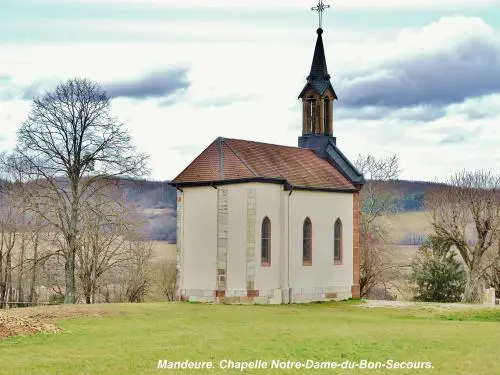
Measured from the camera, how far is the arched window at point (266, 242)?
132 ft

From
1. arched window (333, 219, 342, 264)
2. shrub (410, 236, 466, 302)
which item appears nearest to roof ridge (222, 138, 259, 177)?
arched window (333, 219, 342, 264)

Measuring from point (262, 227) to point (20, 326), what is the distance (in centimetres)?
1675

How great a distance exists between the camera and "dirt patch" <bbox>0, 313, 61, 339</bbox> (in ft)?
82.0

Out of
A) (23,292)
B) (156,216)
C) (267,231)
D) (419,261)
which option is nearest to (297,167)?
(267,231)

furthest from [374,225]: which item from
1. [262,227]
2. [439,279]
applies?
[262,227]

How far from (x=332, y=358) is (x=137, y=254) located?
122 ft

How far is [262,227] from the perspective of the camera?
132ft

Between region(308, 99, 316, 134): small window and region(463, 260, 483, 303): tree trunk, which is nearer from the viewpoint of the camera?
region(308, 99, 316, 134): small window

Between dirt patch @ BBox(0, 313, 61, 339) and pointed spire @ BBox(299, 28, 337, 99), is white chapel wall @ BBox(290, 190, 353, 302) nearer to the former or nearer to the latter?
pointed spire @ BBox(299, 28, 337, 99)

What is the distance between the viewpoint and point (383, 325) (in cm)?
2944

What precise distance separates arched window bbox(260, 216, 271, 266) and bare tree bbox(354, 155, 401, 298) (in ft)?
68.1

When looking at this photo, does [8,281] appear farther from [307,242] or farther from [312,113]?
[307,242]

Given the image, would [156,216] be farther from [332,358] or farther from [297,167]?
[332,358]

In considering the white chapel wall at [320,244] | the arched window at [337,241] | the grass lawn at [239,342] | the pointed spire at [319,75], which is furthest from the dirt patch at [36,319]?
the pointed spire at [319,75]
